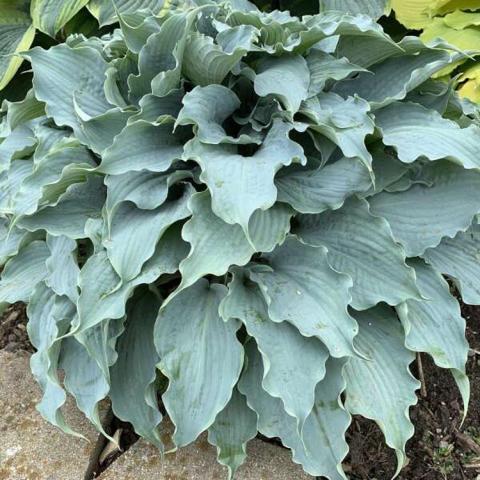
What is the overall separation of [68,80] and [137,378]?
2.67 feet

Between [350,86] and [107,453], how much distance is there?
1.28 metres

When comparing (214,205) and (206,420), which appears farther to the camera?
→ (206,420)

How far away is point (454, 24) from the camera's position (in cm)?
246

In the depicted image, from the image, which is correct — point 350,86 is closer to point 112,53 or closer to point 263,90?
point 263,90

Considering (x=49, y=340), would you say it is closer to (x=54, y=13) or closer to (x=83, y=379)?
(x=83, y=379)

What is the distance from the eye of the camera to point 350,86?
5.84 ft

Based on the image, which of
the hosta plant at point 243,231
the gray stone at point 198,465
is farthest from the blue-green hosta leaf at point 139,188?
the gray stone at point 198,465

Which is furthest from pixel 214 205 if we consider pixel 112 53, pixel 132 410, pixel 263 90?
pixel 112 53

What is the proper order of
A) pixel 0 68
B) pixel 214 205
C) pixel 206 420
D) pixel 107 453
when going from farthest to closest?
pixel 0 68 → pixel 107 453 → pixel 206 420 → pixel 214 205

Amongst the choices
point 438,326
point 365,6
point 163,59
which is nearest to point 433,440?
point 438,326

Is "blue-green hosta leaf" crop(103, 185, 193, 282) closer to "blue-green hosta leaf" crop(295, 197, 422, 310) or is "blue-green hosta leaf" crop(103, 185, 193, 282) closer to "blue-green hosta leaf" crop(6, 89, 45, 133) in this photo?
"blue-green hosta leaf" crop(295, 197, 422, 310)

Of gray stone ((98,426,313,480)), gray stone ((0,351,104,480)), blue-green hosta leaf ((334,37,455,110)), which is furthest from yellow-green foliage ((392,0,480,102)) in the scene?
gray stone ((0,351,104,480))

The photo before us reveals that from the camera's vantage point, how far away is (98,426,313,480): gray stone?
1733mm

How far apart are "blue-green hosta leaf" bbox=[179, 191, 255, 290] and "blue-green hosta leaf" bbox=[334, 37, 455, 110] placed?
0.53 meters
